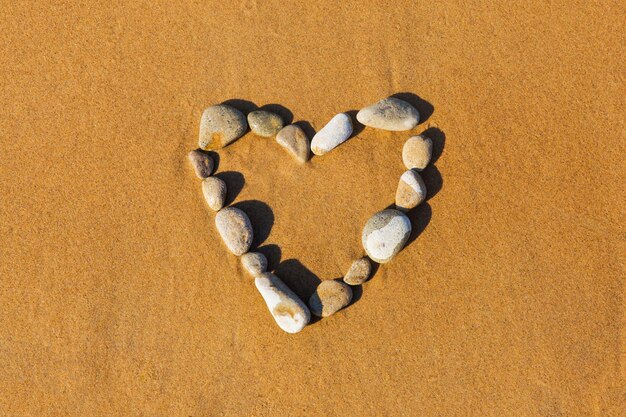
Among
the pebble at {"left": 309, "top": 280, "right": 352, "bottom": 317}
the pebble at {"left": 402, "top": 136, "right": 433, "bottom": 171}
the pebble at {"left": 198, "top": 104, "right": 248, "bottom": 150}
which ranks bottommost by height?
the pebble at {"left": 309, "top": 280, "right": 352, "bottom": 317}

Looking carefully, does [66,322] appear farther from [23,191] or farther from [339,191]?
[339,191]

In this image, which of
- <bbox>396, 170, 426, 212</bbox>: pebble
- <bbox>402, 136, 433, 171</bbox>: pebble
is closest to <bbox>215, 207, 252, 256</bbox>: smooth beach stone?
<bbox>396, 170, 426, 212</bbox>: pebble

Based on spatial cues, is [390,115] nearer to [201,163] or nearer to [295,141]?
[295,141]

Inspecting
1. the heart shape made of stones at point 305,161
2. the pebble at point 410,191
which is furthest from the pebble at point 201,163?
the pebble at point 410,191

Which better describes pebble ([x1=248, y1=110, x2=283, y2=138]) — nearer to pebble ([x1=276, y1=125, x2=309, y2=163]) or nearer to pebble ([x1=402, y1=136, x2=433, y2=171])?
pebble ([x1=276, y1=125, x2=309, y2=163])

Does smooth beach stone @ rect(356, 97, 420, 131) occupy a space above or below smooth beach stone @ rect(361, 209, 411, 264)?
above

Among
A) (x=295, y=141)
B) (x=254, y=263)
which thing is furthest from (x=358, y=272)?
(x=295, y=141)

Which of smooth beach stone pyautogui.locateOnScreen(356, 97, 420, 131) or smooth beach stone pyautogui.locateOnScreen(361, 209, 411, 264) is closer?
smooth beach stone pyautogui.locateOnScreen(361, 209, 411, 264)

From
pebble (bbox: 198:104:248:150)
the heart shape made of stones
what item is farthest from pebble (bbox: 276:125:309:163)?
pebble (bbox: 198:104:248:150)

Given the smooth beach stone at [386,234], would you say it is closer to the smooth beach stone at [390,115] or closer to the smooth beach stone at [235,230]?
the smooth beach stone at [390,115]
